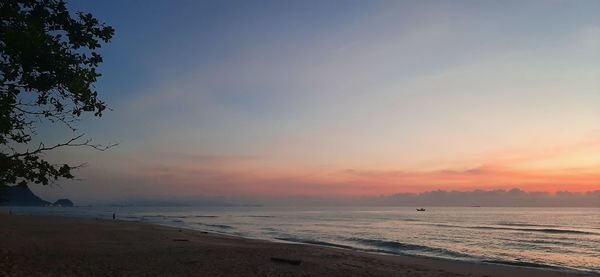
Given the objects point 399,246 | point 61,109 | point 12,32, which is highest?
point 12,32

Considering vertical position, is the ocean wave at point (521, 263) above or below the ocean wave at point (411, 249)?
above

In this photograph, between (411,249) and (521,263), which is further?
(411,249)

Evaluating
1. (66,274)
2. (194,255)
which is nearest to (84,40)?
(66,274)

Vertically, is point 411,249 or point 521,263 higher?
point 521,263

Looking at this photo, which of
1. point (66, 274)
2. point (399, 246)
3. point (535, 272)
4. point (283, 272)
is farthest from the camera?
point (399, 246)

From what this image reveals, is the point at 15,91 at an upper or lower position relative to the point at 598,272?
upper

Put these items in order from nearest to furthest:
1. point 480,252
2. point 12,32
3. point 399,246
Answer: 1. point 12,32
2. point 480,252
3. point 399,246

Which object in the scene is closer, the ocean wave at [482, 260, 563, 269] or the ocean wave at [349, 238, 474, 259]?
the ocean wave at [482, 260, 563, 269]

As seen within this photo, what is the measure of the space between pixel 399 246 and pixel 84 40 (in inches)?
1432

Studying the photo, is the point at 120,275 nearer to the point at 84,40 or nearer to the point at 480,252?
the point at 84,40

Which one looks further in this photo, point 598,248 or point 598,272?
point 598,248

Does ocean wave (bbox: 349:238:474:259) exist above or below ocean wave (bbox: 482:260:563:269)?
below

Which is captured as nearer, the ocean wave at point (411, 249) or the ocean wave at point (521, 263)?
the ocean wave at point (521, 263)

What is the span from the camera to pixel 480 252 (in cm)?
3622
